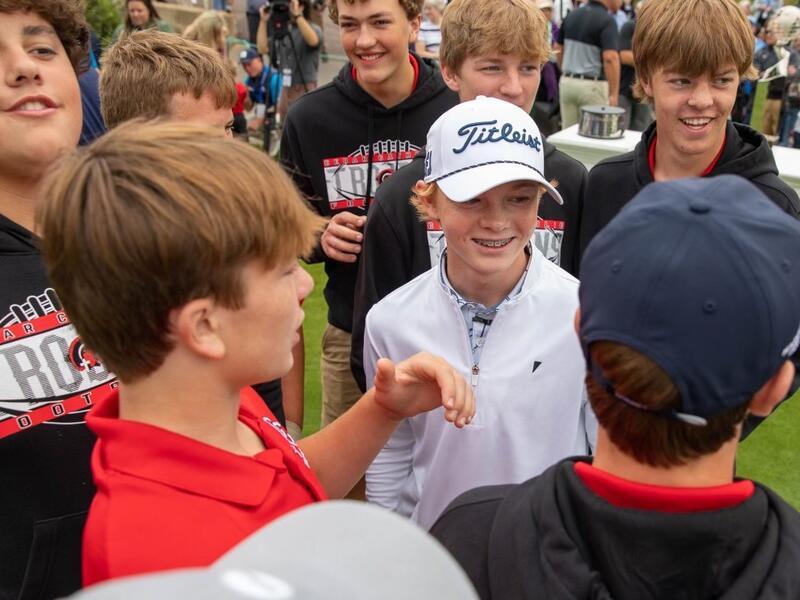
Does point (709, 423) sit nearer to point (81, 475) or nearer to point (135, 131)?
point (135, 131)

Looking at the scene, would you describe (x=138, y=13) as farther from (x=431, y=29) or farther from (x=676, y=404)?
(x=676, y=404)

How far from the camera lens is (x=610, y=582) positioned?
1.01 metres

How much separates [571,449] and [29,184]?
1.43 meters

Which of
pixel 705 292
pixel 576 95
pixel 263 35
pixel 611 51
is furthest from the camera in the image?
pixel 263 35

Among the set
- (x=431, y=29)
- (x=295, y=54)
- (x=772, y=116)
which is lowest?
(x=772, y=116)

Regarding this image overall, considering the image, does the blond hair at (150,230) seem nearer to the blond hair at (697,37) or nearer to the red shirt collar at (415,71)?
the blond hair at (697,37)

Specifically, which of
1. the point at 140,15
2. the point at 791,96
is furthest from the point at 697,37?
the point at 791,96

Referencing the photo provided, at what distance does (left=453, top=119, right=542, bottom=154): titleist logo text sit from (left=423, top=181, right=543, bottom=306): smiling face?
110 millimetres

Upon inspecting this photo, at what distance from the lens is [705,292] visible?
35.9 inches

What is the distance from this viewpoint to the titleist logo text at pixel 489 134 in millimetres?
1889

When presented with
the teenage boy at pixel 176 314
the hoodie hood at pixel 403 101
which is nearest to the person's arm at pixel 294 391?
the hoodie hood at pixel 403 101

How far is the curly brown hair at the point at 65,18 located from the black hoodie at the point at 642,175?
5.23 ft

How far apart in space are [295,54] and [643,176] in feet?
22.1

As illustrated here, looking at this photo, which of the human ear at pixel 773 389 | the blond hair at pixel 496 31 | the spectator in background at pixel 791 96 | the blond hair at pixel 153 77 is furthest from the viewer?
the spectator in background at pixel 791 96
